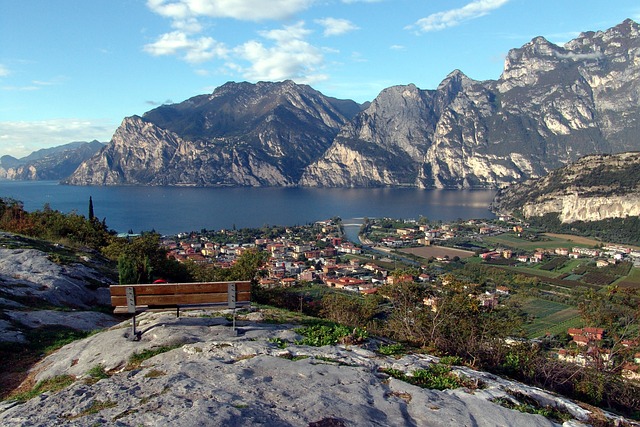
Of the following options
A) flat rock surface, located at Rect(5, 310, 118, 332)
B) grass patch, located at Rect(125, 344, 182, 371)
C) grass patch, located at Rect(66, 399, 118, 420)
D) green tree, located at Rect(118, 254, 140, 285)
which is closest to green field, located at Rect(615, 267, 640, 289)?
green tree, located at Rect(118, 254, 140, 285)

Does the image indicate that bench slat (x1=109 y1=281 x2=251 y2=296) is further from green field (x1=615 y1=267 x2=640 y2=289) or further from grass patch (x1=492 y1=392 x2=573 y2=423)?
green field (x1=615 y1=267 x2=640 y2=289)

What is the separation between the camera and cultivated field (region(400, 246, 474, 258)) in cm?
6147

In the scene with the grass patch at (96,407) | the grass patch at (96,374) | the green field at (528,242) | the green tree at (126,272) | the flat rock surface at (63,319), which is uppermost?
the green tree at (126,272)

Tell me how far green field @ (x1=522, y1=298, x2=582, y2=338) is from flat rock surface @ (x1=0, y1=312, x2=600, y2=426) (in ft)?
77.3

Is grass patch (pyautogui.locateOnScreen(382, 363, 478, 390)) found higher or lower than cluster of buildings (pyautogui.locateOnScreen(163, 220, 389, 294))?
higher

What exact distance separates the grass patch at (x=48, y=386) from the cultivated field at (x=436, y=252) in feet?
192

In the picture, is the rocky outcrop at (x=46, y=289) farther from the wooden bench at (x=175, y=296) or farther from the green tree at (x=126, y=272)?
the wooden bench at (x=175, y=296)

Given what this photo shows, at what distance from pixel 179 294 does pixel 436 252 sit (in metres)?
61.0

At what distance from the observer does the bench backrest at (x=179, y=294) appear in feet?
19.7

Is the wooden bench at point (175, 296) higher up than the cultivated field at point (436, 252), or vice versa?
the wooden bench at point (175, 296)

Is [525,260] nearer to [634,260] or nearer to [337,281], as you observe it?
[634,260]

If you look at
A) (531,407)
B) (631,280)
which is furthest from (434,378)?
(631,280)

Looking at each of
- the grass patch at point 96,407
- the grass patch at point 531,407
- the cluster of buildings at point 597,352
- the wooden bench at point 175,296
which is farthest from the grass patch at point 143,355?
the cluster of buildings at point 597,352

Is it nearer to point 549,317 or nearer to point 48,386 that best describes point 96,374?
point 48,386
